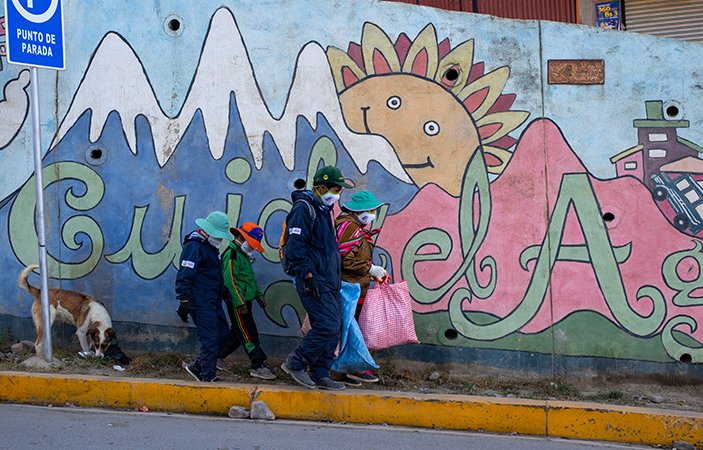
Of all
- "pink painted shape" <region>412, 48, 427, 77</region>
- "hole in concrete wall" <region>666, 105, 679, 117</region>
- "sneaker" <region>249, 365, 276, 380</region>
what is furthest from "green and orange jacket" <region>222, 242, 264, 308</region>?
"hole in concrete wall" <region>666, 105, 679, 117</region>

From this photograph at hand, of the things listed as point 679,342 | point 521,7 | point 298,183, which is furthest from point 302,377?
point 521,7

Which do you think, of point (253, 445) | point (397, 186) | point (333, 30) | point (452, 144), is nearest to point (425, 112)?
point (452, 144)

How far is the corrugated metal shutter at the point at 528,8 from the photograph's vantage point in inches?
300

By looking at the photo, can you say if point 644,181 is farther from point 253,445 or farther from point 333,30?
point 253,445

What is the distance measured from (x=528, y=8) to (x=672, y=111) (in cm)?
303

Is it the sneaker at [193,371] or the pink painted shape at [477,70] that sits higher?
the pink painted shape at [477,70]

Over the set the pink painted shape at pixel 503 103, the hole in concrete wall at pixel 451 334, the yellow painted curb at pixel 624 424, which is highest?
the pink painted shape at pixel 503 103

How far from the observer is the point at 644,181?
5379 millimetres

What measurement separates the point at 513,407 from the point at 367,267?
1689mm

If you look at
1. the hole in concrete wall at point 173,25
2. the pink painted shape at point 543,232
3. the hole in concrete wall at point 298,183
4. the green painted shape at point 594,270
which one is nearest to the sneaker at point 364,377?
the pink painted shape at point 543,232

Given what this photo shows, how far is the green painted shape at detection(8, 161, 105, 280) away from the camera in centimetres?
596

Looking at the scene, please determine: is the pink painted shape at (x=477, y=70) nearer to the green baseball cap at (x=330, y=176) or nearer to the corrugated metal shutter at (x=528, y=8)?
the green baseball cap at (x=330, y=176)

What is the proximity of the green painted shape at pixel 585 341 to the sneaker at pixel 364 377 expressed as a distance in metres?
0.92

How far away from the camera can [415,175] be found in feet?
18.5
